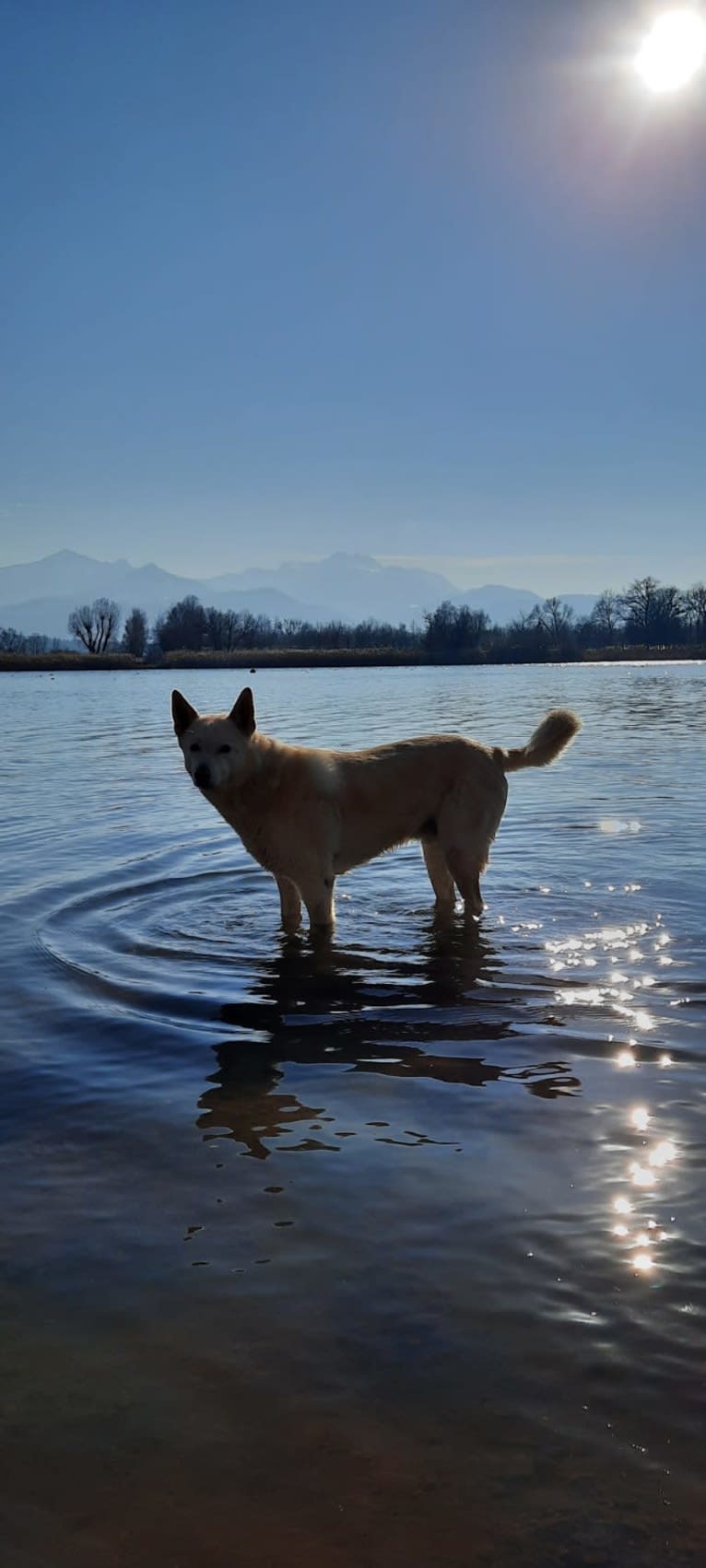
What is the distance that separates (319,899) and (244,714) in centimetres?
163

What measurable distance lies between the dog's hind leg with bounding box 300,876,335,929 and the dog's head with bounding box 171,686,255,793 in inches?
40.1

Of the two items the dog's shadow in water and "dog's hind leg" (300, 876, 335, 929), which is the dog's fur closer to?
"dog's hind leg" (300, 876, 335, 929)

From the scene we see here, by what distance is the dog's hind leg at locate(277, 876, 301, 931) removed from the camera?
895 centimetres

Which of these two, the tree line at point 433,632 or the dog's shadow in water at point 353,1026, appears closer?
the dog's shadow in water at point 353,1026

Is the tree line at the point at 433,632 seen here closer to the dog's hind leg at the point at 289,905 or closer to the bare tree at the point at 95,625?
the bare tree at the point at 95,625

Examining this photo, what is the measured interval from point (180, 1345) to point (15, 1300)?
0.68 meters

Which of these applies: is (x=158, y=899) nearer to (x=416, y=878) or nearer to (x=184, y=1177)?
(x=416, y=878)

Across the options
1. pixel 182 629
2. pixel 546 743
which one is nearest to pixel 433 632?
pixel 182 629

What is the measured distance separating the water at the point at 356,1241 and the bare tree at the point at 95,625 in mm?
173584

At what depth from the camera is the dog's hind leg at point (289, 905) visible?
8.95 meters

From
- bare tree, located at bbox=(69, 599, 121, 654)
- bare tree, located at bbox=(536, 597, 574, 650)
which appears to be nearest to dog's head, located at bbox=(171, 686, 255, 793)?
bare tree, located at bbox=(69, 599, 121, 654)

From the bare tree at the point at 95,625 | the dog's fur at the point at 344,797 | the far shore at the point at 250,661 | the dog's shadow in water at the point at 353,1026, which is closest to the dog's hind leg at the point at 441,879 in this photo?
the dog's fur at the point at 344,797

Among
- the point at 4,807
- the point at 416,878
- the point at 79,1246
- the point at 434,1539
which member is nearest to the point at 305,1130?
the point at 79,1246

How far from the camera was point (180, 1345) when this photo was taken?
3359mm
